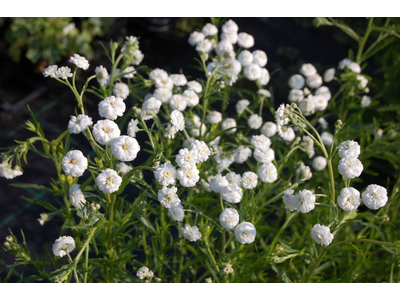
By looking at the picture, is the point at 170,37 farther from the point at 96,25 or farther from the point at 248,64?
the point at 248,64

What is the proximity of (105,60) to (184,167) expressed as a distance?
8.42 ft

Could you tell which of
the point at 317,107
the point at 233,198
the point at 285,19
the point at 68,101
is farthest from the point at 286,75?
the point at 233,198

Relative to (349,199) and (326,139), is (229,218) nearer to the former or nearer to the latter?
(349,199)

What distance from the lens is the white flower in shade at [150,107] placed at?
4.52ft

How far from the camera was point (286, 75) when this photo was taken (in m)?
3.32

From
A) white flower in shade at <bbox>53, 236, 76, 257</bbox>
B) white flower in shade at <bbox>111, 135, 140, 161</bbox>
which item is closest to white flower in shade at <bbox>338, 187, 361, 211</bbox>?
white flower in shade at <bbox>111, 135, 140, 161</bbox>

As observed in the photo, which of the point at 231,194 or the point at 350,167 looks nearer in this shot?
the point at 350,167

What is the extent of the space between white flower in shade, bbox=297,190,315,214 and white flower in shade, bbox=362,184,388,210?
6.1 inches

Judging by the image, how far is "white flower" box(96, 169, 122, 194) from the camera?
112 cm

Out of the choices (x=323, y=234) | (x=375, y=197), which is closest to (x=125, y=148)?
(x=323, y=234)

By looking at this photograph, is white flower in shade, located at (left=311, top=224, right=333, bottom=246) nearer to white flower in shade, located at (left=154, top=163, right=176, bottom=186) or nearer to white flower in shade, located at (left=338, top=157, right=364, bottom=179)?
white flower in shade, located at (left=338, top=157, right=364, bottom=179)

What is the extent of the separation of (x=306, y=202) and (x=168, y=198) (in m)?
0.42

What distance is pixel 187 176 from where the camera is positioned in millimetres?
1175

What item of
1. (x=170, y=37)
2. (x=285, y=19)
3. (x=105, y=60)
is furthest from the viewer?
(x=285, y=19)
